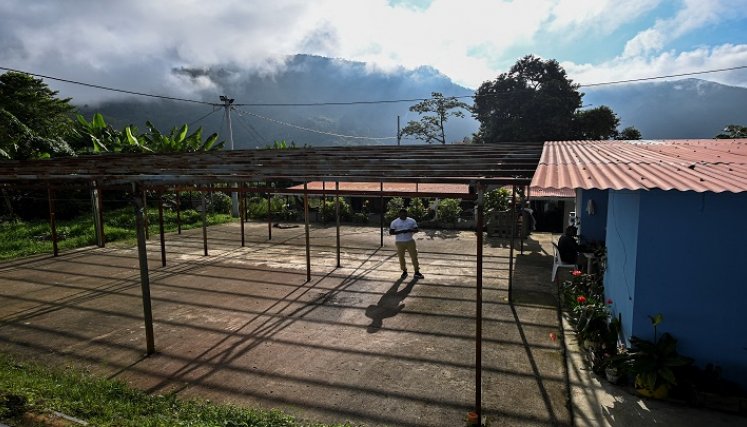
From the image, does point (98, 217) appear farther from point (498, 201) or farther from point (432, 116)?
point (432, 116)

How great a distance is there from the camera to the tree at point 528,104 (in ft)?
87.8

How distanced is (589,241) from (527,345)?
5084 millimetres

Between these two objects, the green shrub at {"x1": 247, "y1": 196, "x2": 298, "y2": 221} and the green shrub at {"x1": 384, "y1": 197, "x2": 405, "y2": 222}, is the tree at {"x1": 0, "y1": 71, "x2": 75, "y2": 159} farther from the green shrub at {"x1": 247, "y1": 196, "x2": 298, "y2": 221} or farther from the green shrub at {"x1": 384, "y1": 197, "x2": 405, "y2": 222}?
the green shrub at {"x1": 384, "y1": 197, "x2": 405, "y2": 222}

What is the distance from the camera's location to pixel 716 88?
469ft

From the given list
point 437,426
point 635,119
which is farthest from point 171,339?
point 635,119

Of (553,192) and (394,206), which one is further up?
(553,192)

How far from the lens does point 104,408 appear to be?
165 inches

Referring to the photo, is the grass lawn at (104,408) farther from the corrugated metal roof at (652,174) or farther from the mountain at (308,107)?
the mountain at (308,107)

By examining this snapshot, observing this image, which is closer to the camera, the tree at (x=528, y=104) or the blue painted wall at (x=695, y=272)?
the blue painted wall at (x=695, y=272)

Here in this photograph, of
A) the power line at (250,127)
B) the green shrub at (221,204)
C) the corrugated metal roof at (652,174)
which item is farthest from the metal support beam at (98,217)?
the power line at (250,127)

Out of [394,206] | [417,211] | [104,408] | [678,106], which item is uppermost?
[678,106]

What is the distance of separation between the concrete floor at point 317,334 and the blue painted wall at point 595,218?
1294 millimetres

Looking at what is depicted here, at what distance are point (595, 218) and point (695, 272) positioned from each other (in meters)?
5.91

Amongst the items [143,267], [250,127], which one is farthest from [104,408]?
[250,127]
